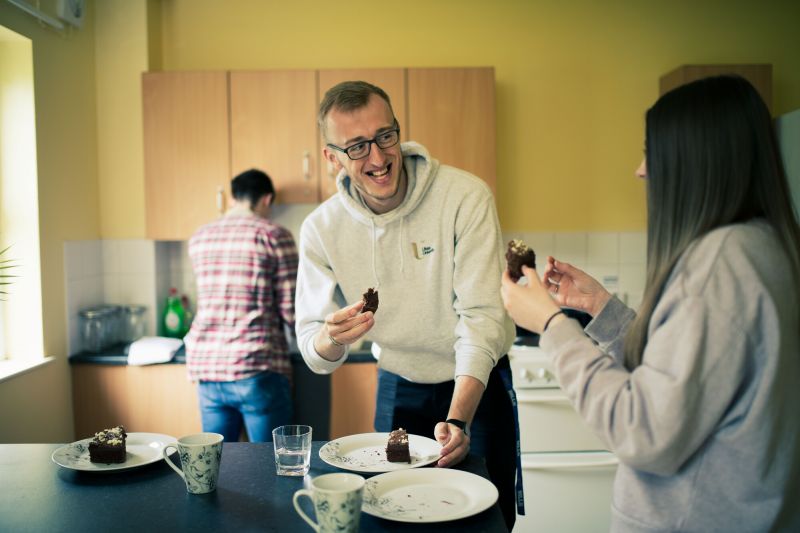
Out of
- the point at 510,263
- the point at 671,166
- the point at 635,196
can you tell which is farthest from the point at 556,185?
the point at 671,166

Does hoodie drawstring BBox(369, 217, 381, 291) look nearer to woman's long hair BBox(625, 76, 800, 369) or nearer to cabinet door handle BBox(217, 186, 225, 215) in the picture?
woman's long hair BBox(625, 76, 800, 369)

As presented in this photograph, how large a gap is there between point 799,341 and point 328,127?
4.04 ft

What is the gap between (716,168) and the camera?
1079 mm

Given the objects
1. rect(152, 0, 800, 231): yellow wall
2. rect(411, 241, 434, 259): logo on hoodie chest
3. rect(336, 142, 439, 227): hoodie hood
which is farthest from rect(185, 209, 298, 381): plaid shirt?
→ rect(152, 0, 800, 231): yellow wall

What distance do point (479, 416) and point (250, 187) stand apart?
64.2 inches

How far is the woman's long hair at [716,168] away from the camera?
107 cm

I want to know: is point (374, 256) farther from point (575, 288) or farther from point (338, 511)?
point (338, 511)

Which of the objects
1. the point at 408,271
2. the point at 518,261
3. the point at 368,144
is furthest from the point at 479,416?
the point at 368,144

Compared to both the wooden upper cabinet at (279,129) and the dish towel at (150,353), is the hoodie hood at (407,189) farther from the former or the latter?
the dish towel at (150,353)

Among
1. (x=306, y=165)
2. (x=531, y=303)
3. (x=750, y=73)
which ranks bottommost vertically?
(x=531, y=303)

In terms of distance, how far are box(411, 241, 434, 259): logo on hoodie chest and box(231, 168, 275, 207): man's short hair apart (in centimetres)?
132

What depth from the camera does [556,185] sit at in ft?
12.1

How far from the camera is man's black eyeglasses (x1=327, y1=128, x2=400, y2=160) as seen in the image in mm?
1828

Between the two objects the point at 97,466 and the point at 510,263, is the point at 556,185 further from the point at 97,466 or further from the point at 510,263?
the point at 97,466
